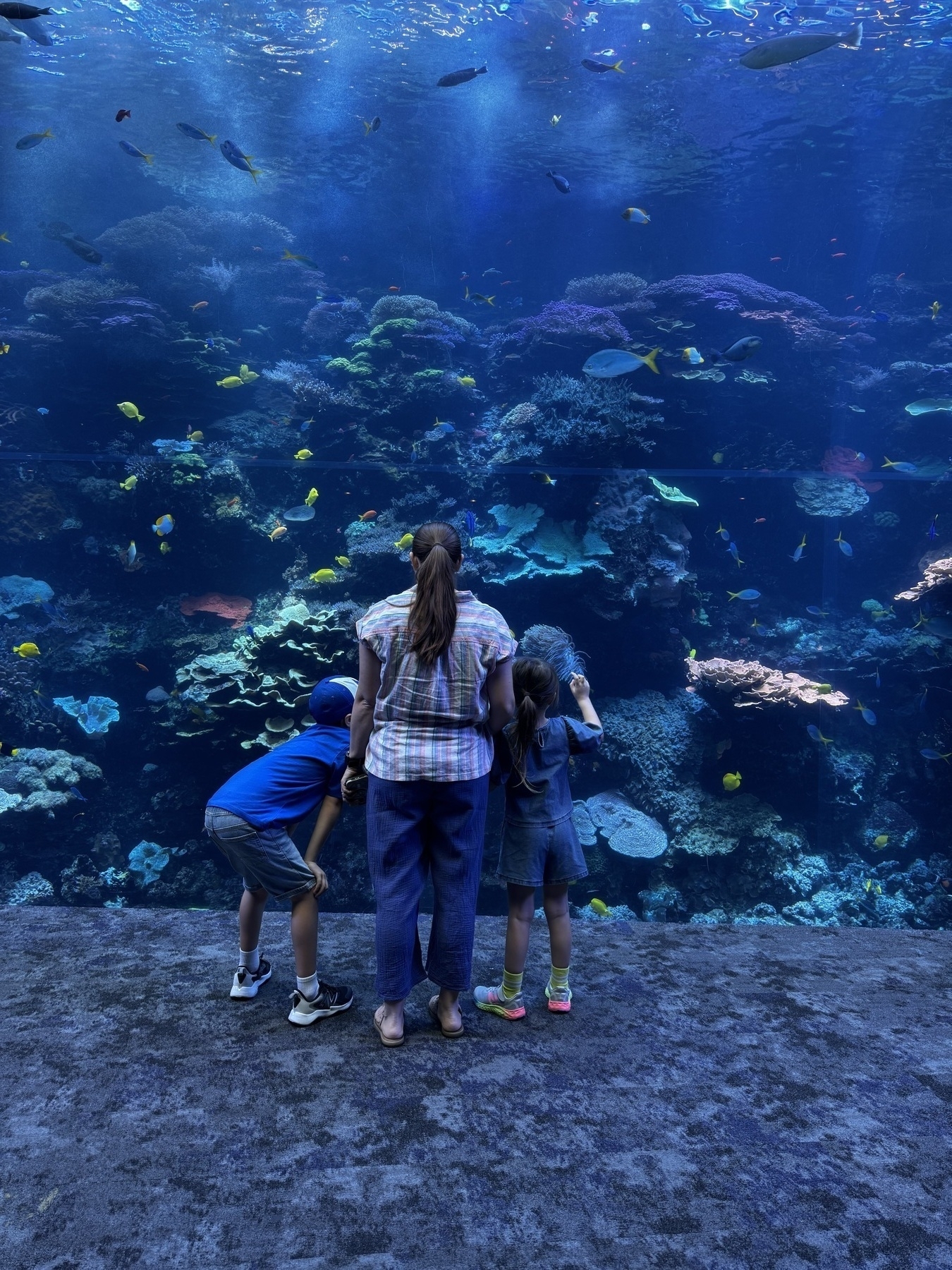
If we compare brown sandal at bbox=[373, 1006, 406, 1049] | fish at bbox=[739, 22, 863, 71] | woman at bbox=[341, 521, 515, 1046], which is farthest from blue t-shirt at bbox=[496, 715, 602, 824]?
fish at bbox=[739, 22, 863, 71]

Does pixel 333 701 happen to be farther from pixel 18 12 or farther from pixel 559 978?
pixel 18 12

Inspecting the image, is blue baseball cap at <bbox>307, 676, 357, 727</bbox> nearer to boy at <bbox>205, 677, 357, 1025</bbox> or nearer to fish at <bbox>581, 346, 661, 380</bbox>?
boy at <bbox>205, 677, 357, 1025</bbox>

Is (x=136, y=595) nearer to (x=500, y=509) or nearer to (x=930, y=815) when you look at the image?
(x=500, y=509)

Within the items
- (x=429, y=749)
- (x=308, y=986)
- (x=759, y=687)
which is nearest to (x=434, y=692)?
(x=429, y=749)

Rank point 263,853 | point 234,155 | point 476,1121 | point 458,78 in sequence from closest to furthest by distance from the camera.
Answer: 1. point 476,1121
2. point 263,853
3. point 234,155
4. point 458,78

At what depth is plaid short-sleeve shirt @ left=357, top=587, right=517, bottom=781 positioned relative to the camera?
1907 mm

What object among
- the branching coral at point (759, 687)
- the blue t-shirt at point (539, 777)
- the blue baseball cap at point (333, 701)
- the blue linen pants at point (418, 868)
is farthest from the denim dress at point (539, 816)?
the branching coral at point (759, 687)

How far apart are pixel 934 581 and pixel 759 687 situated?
9.28 feet

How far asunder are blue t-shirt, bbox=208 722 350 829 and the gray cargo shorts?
0.03 m

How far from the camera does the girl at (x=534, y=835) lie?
2182 mm

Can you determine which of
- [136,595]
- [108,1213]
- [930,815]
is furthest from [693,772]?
[136,595]

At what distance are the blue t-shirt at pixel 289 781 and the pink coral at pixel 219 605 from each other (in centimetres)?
723

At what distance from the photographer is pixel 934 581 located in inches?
302

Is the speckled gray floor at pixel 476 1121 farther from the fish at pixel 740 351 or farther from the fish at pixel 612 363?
the fish at pixel 740 351
